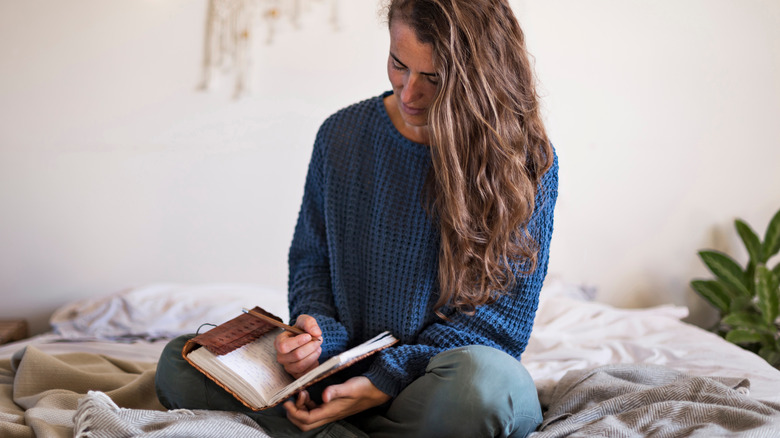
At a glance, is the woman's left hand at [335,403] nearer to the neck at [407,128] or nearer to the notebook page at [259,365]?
the notebook page at [259,365]

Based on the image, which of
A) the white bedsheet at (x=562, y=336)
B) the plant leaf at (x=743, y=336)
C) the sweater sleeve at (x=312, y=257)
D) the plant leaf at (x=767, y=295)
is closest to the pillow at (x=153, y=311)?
the white bedsheet at (x=562, y=336)

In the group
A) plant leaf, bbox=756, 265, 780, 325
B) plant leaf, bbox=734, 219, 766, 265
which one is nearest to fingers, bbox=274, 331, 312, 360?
plant leaf, bbox=756, 265, 780, 325

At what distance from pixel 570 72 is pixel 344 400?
174 cm

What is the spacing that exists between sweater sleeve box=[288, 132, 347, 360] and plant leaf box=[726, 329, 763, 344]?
1.51 meters

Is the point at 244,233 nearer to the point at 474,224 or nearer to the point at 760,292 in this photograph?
the point at 474,224

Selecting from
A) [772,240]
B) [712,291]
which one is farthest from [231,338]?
[772,240]

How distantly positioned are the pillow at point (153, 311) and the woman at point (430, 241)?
2.32 ft

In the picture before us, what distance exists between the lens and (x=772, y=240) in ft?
7.89

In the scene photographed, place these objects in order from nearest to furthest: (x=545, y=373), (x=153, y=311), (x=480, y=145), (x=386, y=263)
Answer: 1. (x=480, y=145)
2. (x=386, y=263)
3. (x=545, y=373)
4. (x=153, y=311)

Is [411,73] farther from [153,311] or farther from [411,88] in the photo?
[153,311]

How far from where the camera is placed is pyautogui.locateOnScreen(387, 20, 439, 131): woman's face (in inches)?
43.2

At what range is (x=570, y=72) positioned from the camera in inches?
96.6

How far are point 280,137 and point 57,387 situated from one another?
1.16 meters

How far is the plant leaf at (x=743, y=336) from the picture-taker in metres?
2.21
